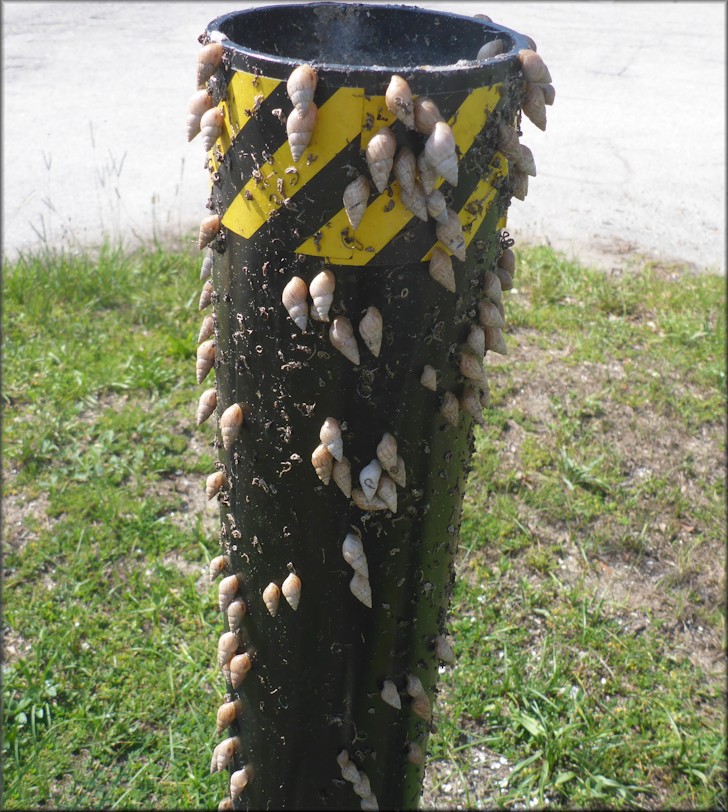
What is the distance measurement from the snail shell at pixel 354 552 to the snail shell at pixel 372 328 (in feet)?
1.25

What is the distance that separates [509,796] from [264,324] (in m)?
1.79

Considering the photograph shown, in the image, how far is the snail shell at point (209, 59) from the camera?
1297mm

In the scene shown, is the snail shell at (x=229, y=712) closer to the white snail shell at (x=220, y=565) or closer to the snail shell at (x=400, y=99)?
the white snail shell at (x=220, y=565)

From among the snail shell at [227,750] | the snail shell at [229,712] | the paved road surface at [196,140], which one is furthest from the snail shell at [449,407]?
the paved road surface at [196,140]

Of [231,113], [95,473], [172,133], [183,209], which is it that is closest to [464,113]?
[231,113]

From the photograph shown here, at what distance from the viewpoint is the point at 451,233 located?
4.23ft

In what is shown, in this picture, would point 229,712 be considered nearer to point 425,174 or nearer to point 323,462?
point 323,462

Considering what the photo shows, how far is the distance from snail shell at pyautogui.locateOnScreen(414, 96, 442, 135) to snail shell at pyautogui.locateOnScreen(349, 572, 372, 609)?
31.5 inches

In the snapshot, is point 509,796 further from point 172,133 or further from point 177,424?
point 172,133

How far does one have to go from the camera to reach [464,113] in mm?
1251

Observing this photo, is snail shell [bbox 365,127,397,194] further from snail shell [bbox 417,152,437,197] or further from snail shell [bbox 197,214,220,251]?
snail shell [bbox 197,214,220,251]

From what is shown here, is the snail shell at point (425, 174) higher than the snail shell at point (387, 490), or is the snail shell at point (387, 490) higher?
the snail shell at point (425, 174)

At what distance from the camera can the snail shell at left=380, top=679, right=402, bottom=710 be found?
1690 millimetres

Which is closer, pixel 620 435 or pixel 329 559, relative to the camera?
pixel 329 559
